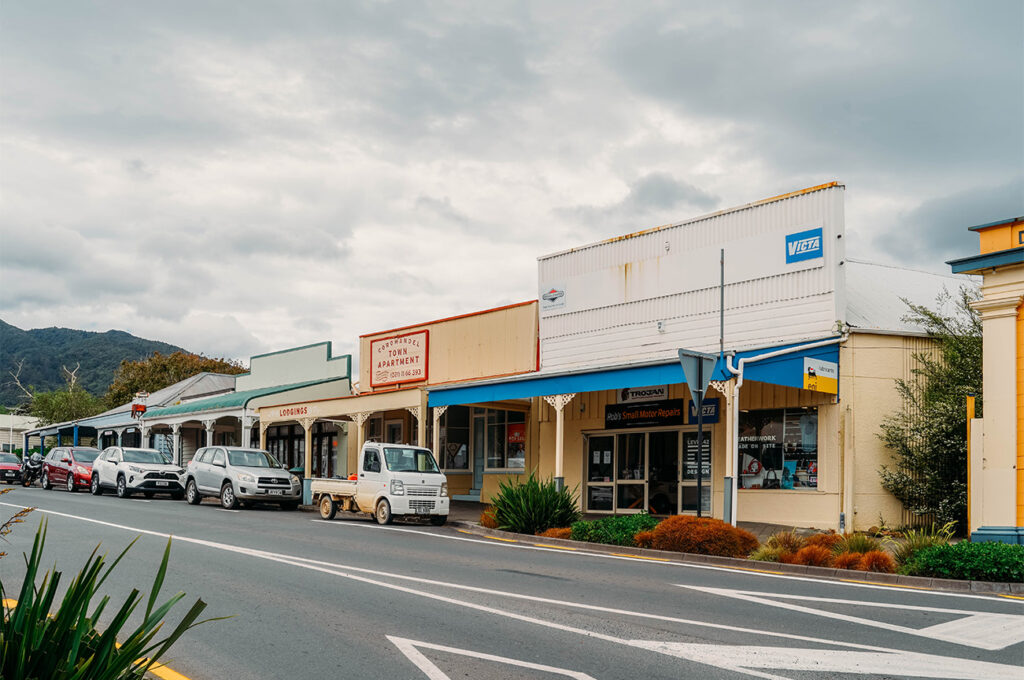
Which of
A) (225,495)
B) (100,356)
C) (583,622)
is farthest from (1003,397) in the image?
(100,356)

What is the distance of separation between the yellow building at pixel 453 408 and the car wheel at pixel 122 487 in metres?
4.81

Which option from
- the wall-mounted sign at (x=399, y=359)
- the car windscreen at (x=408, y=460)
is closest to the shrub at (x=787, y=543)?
the car windscreen at (x=408, y=460)

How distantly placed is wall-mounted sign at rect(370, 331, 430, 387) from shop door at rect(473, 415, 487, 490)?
2273mm

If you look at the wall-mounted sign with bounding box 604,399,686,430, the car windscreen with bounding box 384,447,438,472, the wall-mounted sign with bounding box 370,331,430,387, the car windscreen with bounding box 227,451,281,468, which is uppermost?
the wall-mounted sign with bounding box 370,331,430,387

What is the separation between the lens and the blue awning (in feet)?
59.0

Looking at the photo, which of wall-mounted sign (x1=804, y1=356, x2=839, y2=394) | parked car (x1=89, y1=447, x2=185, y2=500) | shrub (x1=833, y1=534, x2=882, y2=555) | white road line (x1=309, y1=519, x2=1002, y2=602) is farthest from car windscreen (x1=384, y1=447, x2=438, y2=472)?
parked car (x1=89, y1=447, x2=185, y2=500)

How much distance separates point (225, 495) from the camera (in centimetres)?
2614

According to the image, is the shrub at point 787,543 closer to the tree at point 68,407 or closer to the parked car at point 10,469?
the parked car at point 10,469

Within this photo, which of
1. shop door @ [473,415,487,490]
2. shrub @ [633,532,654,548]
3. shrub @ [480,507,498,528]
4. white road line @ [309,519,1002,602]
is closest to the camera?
white road line @ [309,519,1002,602]

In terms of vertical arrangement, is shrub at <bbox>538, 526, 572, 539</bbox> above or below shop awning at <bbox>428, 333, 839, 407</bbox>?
below

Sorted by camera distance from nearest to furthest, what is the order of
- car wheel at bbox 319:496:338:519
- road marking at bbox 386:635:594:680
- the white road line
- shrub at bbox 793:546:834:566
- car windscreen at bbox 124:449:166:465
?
road marking at bbox 386:635:594:680
the white road line
shrub at bbox 793:546:834:566
car wheel at bbox 319:496:338:519
car windscreen at bbox 124:449:166:465

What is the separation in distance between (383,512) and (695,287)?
8.70 meters

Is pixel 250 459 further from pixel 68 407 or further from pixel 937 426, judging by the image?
pixel 68 407

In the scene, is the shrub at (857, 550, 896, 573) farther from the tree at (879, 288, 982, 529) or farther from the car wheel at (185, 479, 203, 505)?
the car wheel at (185, 479, 203, 505)
